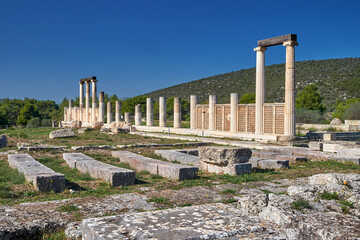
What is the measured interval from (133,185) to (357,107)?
39975 millimetres

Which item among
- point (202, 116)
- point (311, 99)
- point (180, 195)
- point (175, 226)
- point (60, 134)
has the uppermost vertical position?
point (311, 99)

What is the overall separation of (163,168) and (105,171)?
1.77 metres

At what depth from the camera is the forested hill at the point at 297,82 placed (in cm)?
6850

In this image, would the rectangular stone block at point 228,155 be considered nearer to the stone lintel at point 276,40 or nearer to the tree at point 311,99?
the stone lintel at point 276,40

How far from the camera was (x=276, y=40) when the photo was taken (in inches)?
869

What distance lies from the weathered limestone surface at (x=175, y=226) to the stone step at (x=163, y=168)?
4.71 metres

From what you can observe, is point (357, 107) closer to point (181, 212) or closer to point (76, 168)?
point (76, 168)

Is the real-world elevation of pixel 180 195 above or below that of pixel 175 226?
below

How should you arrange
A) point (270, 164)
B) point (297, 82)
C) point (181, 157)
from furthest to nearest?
point (297, 82) → point (181, 157) → point (270, 164)

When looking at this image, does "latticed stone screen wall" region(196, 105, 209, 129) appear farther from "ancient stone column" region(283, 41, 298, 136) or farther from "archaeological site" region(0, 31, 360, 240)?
"archaeological site" region(0, 31, 360, 240)

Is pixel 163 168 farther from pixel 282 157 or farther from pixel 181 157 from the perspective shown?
pixel 282 157

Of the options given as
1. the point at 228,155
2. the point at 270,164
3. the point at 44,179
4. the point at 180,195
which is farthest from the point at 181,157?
the point at 44,179

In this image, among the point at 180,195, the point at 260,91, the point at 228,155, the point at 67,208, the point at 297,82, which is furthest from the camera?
the point at 297,82

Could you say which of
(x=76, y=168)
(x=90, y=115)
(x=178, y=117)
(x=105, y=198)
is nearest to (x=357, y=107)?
(x=178, y=117)
